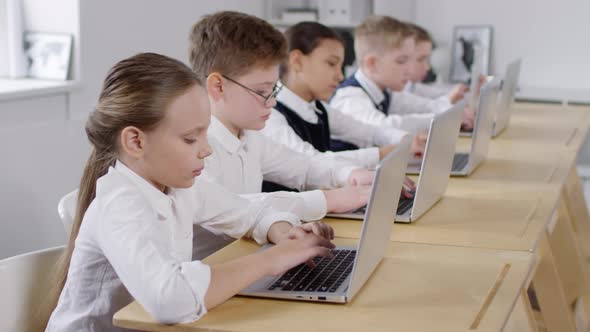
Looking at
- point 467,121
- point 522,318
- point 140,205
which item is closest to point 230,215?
point 140,205

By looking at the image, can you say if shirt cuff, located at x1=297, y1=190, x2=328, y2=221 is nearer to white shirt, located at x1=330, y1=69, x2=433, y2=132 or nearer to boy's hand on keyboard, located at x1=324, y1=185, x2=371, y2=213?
boy's hand on keyboard, located at x1=324, y1=185, x2=371, y2=213

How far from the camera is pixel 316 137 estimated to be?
308cm

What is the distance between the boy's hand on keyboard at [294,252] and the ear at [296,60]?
133cm

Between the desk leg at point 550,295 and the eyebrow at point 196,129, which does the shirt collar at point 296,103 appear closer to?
the desk leg at point 550,295

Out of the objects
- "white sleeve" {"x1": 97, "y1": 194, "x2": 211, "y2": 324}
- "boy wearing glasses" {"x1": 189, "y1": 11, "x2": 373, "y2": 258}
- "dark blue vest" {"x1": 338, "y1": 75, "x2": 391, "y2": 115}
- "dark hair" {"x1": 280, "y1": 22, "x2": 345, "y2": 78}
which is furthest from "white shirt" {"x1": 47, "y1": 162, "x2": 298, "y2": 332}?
"dark blue vest" {"x1": 338, "y1": 75, "x2": 391, "y2": 115}

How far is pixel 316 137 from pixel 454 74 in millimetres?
2687

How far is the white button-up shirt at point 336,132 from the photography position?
109 inches

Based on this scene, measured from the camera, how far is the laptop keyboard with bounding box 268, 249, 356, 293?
61.2 inches

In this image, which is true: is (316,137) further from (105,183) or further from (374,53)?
(105,183)

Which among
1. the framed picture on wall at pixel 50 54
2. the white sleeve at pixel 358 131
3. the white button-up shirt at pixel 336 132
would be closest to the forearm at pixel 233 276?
the white button-up shirt at pixel 336 132

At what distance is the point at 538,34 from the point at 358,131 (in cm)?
242

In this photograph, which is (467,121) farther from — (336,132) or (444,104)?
(444,104)

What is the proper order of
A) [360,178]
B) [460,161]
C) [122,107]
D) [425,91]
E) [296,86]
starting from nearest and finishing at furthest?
[122,107], [360,178], [460,161], [296,86], [425,91]

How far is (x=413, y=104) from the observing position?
4.45 meters
